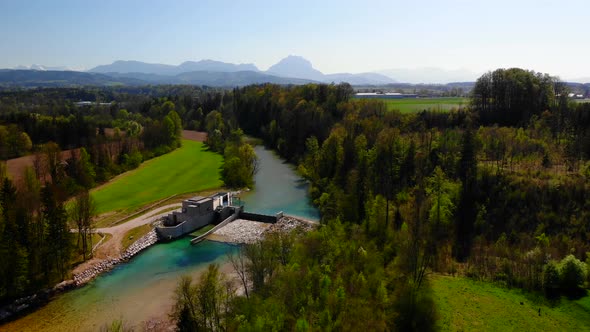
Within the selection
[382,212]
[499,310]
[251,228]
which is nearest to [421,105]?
[251,228]

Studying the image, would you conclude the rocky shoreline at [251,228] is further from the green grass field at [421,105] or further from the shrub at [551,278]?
the green grass field at [421,105]

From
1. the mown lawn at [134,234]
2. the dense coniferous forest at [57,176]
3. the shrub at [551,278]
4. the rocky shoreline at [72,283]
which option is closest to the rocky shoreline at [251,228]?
the mown lawn at [134,234]

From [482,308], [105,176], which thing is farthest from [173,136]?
[482,308]

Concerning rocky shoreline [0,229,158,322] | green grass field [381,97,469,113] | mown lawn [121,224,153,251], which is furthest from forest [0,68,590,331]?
green grass field [381,97,469,113]

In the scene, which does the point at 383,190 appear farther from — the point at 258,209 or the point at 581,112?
the point at 581,112

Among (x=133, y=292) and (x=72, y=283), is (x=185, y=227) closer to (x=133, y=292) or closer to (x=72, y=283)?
(x=133, y=292)
